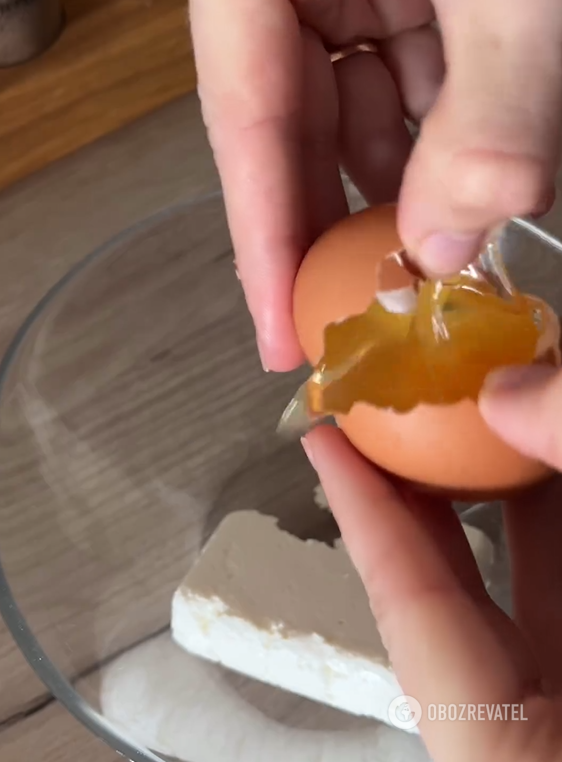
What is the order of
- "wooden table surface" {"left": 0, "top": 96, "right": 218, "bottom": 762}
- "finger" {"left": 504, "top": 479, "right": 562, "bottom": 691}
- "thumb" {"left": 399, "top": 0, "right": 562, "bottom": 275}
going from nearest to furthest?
"thumb" {"left": 399, "top": 0, "right": 562, "bottom": 275}
"finger" {"left": 504, "top": 479, "right": 562, "bottom": 691}
"wooden table surface" {"left": 0, "top": 96, "right": 218, "bottom": 762}

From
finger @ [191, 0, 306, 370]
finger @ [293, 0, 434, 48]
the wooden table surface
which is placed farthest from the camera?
the wooden table surface

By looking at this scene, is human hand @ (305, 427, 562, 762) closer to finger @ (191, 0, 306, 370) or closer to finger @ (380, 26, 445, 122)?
finger @ (191, 0, 306, 370)

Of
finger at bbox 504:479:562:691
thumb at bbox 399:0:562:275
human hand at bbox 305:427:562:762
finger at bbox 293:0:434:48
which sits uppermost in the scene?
thumb at bbox 399:0:562:275

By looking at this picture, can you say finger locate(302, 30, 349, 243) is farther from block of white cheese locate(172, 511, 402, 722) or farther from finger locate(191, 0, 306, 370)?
block of white cheese locate(172, 511, 402, 722)

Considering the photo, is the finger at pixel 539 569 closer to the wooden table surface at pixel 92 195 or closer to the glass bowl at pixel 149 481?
the glass bowl at pixel 149 481

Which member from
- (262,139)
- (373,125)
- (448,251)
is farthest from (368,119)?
(448,251)

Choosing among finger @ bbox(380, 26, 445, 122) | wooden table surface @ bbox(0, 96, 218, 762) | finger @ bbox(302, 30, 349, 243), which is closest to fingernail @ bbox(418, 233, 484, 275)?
finger @ bbox(302, 30, 349, 243)

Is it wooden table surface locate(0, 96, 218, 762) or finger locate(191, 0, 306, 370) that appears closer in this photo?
finger locate(191, 0, 306, 370)

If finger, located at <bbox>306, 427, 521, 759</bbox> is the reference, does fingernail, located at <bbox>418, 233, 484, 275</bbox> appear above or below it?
above
